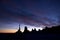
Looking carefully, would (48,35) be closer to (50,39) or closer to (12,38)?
(50,39)

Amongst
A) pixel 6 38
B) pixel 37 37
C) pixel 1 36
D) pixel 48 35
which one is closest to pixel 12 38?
pixel 6 38

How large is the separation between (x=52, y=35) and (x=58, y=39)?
6.75 feet

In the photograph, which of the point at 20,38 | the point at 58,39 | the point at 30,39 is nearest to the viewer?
the point at 58,39

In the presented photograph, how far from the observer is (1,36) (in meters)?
47.2

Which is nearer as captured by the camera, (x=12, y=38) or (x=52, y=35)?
(x=52, y=35)

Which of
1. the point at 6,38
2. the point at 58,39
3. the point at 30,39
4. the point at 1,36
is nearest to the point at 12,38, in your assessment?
the point at 6,38

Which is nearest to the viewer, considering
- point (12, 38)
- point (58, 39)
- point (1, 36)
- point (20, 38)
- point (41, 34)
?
point (58, 39)

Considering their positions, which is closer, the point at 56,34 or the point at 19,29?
the point at 56,34

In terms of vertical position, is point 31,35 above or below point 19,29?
below

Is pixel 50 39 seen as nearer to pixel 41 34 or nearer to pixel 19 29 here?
pixel 41 34

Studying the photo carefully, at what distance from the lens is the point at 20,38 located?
129 ft

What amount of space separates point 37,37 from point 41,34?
6.03 ft

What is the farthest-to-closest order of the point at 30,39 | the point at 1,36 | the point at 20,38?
1. the point at 1,36
2. the point at 20,38
3. the point at 30,39

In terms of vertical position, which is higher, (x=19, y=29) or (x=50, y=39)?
(x=19, y=29)
